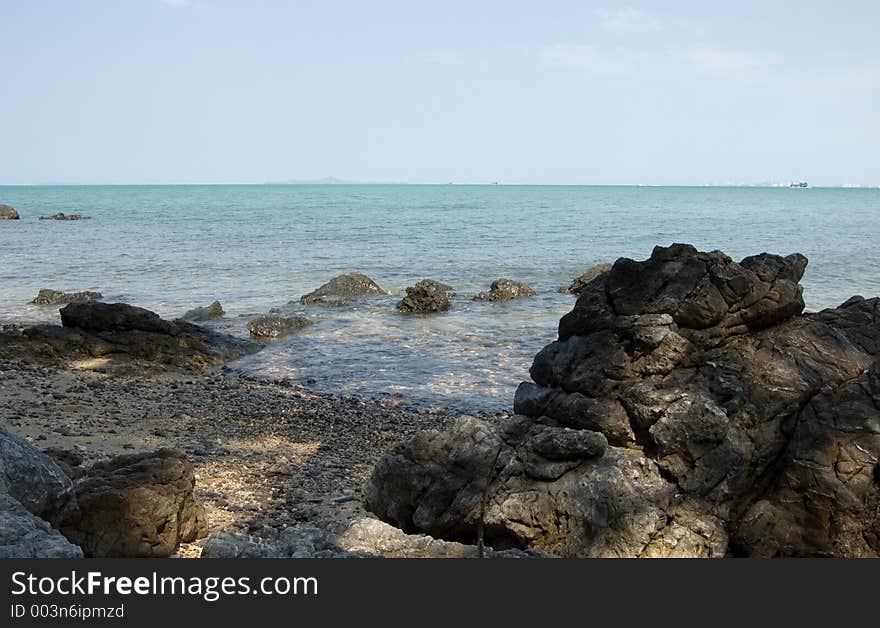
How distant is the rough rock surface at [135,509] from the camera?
6461 mm

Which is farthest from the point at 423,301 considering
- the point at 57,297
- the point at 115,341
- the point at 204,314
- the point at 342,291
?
the point at 57,297

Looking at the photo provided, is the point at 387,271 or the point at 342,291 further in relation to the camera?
the point at 387,271

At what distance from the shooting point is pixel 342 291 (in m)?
27.4

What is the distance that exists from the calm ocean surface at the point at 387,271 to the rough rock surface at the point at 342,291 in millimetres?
871

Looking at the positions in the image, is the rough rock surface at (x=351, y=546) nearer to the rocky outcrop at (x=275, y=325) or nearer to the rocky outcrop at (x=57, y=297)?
the rocky outcrop at (x=275, y=325)

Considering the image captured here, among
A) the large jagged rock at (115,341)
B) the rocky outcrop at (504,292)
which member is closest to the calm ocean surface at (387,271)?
the rocky outcrop at (504,292)

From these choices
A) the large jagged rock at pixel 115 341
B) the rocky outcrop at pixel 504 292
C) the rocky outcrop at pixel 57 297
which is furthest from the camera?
the rocky outcrop at pixel 504 292

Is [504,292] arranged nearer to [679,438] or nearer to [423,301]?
[423,301]

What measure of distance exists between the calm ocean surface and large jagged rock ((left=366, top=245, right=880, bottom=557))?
20.6ft

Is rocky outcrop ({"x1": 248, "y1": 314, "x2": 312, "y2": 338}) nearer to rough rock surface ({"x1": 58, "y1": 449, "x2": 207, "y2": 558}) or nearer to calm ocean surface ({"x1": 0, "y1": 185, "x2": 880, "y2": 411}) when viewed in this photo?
calm ocean surface ({"x1": 0, "y1": 185, "x2": 880, "y2": 411})

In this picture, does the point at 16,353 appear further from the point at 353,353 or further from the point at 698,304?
the point at 698,304

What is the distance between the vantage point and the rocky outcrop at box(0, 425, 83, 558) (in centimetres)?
479

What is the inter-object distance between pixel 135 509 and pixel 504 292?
2132 centimetres

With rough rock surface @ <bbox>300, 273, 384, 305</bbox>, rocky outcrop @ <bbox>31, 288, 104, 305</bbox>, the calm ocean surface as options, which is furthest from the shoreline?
rocky outcrop @ <bbox>31, 288, 104, 305</bbox>
